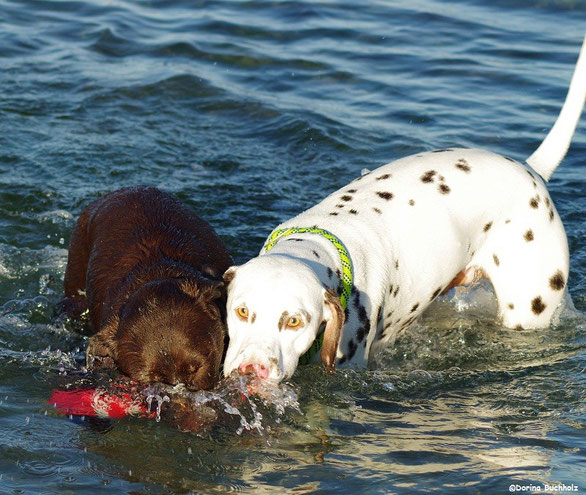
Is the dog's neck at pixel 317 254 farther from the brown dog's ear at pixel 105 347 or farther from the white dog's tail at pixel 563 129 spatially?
the white dog's tail at pixel 563 129

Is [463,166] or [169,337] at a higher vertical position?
[463,166]

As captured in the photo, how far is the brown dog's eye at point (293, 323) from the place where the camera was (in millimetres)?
5539

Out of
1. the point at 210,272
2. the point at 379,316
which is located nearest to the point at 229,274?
the point at 210,272

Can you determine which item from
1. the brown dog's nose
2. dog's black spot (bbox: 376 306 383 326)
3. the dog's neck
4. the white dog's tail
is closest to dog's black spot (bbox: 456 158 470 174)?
the white dog's tail

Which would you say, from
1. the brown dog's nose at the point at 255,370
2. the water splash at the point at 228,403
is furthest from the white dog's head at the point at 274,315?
the water splash at the point at 228,403

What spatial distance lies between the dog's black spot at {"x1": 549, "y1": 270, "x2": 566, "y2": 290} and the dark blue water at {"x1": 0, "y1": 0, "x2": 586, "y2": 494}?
1.41 ft

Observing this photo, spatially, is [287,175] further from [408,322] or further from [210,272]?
[210,272]

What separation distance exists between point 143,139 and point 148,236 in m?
5.43

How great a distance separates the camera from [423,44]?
52.5 feet

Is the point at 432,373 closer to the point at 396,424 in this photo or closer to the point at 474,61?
the point at 396,424

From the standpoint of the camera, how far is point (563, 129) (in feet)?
25.6

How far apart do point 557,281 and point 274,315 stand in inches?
115

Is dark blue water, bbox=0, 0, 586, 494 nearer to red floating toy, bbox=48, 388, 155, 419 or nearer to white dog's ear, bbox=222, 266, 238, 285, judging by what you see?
red floating toy, bbox=48, 388, 155, 419

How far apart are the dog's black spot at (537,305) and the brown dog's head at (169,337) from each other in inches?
109
